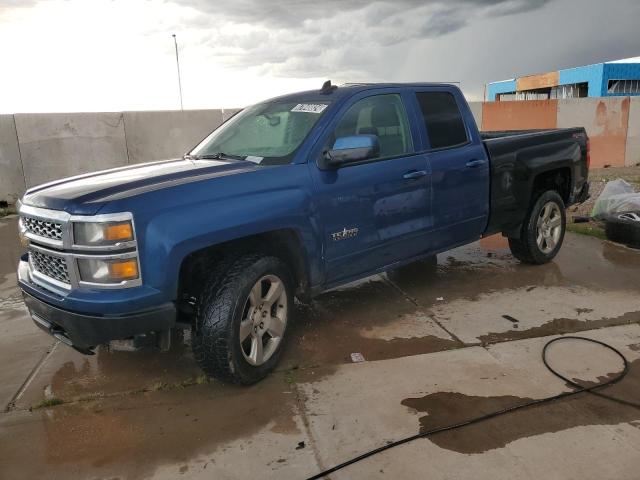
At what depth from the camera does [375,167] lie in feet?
13.4

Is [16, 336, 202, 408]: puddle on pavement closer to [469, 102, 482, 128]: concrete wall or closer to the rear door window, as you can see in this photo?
the rear door window

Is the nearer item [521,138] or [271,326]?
[271,326]

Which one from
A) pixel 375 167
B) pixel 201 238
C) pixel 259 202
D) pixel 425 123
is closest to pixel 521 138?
pixel 425 123

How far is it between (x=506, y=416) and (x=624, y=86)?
47.2 metres

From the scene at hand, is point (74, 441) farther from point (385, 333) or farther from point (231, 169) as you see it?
point (385, 333)

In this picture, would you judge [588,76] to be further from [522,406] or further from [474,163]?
[522,406]

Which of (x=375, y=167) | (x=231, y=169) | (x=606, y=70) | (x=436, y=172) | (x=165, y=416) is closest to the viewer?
(x=165, y=416)

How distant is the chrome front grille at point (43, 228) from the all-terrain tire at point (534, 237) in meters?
4.58

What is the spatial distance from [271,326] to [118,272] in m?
1.14

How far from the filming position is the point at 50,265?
3232 mm

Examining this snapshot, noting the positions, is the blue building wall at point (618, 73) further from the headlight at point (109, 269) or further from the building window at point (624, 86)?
the headlight at point (109, 269)

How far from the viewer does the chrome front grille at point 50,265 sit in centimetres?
310

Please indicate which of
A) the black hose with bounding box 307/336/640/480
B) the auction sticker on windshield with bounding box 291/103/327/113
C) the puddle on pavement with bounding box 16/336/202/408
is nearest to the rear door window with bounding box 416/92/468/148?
the auction sticker on windshield with bounding box 291/103/327/113

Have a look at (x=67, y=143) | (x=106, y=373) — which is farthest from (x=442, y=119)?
(x=67, y=143)
